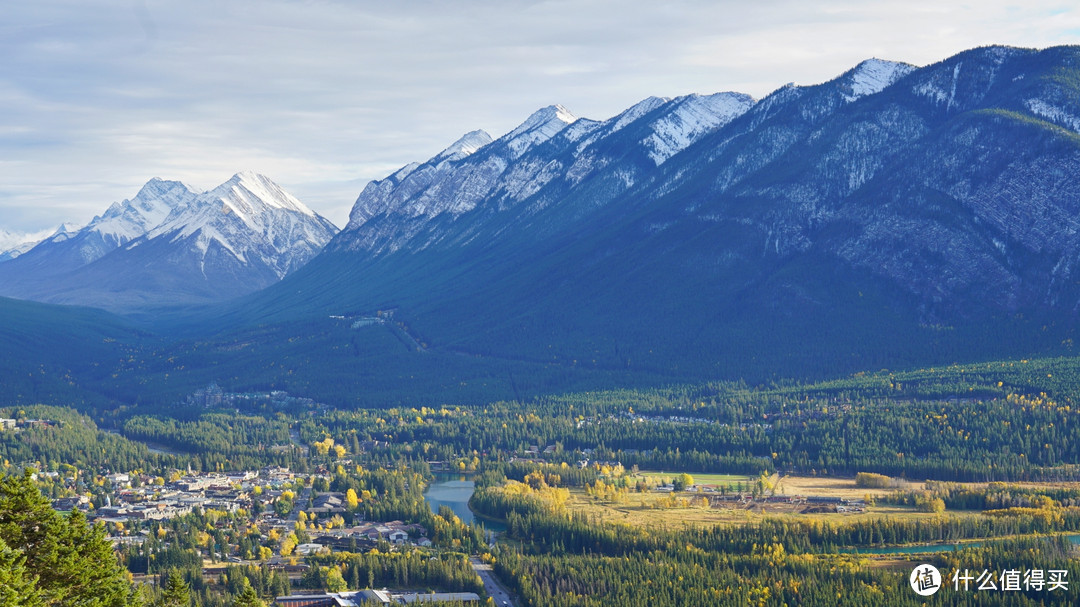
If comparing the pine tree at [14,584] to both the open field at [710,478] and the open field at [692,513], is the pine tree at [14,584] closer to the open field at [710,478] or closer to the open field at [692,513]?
the open field at [692,513]

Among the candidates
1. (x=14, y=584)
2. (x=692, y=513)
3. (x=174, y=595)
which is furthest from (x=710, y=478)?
(x=14, y=584)

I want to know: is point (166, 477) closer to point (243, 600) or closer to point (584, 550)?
point (584, 550)

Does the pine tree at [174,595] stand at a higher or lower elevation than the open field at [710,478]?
higher

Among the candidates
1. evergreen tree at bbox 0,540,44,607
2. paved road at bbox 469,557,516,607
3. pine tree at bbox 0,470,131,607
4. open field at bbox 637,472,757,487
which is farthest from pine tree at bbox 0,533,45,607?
open field at bbox 637,472,757,487

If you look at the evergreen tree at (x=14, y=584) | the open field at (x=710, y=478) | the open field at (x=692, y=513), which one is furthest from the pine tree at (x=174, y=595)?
the open field at (x=710, y=478)

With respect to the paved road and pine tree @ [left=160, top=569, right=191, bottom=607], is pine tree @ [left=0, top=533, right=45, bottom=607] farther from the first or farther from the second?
the paved road

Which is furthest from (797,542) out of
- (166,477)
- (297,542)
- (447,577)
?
(166,477)

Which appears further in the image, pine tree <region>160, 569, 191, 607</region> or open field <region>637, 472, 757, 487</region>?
open field <region>637, 472, 757, 487</region>

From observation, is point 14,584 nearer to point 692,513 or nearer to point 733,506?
point 692,513
